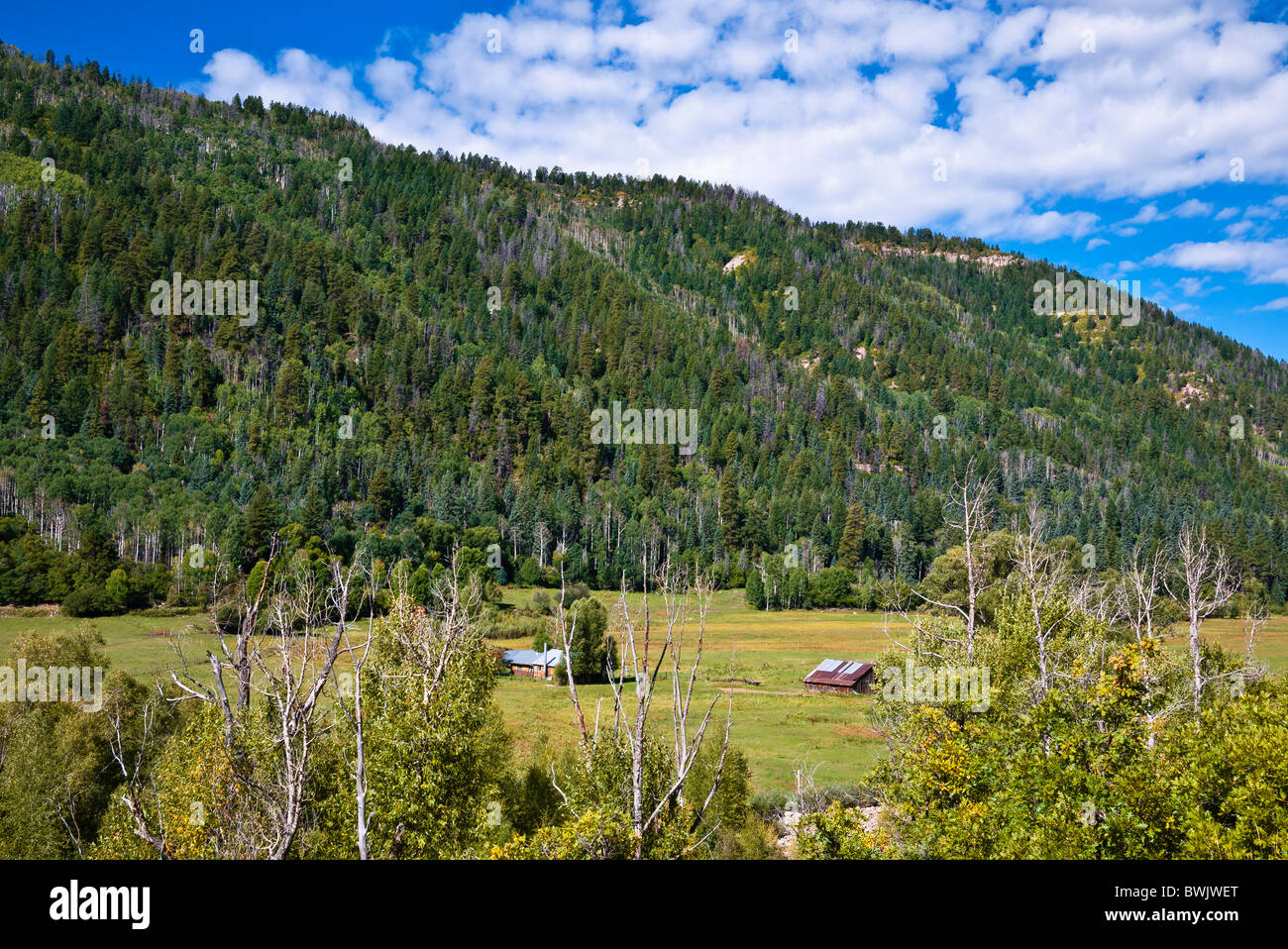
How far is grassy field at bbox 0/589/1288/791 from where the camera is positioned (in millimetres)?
50500

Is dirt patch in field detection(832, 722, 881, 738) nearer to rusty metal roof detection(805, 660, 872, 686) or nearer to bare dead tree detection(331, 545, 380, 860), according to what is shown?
rusty metal roof detection(805, 660, 872, 686)

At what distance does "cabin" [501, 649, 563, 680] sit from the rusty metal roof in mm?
27016

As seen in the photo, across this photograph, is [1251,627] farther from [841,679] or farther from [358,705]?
[358,705]

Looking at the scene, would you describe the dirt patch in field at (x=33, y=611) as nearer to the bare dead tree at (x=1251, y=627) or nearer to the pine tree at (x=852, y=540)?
the bare dead tree at (x=1251, y=627)

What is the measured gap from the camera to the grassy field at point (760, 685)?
5050 cm

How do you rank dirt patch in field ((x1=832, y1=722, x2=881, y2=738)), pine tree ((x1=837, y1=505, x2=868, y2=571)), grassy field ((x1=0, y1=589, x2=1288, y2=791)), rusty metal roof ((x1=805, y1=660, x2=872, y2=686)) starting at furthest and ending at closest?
pine tree ((x1=837, y1=505, x2=868, y2=571)), rusty metal roof ((x1=805, y1=660, x2=872, y2=686)), dirt patch in field ((x1=832, y1=722, x2=881, y2=738)), grassy field ((x1=0, y1=589, x2=1288, y2=791))

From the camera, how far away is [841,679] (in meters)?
73.4

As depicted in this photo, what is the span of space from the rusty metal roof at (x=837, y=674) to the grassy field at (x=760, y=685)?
2036 millimetres

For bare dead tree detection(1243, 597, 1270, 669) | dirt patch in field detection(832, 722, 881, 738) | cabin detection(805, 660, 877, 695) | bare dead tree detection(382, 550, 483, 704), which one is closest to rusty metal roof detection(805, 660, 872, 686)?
cabin detection(805, 660, 877, 695)

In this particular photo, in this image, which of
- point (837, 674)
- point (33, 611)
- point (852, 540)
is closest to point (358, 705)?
point (837, 674)

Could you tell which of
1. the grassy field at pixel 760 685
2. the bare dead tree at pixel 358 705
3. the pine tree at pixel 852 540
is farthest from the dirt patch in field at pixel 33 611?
the pine tree at pixel 852 540

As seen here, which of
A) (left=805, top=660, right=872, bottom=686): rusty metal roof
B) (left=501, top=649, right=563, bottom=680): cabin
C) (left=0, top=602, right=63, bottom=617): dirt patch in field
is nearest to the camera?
(left=805, top=660, right=872, bottom=686): rusty metal roof
